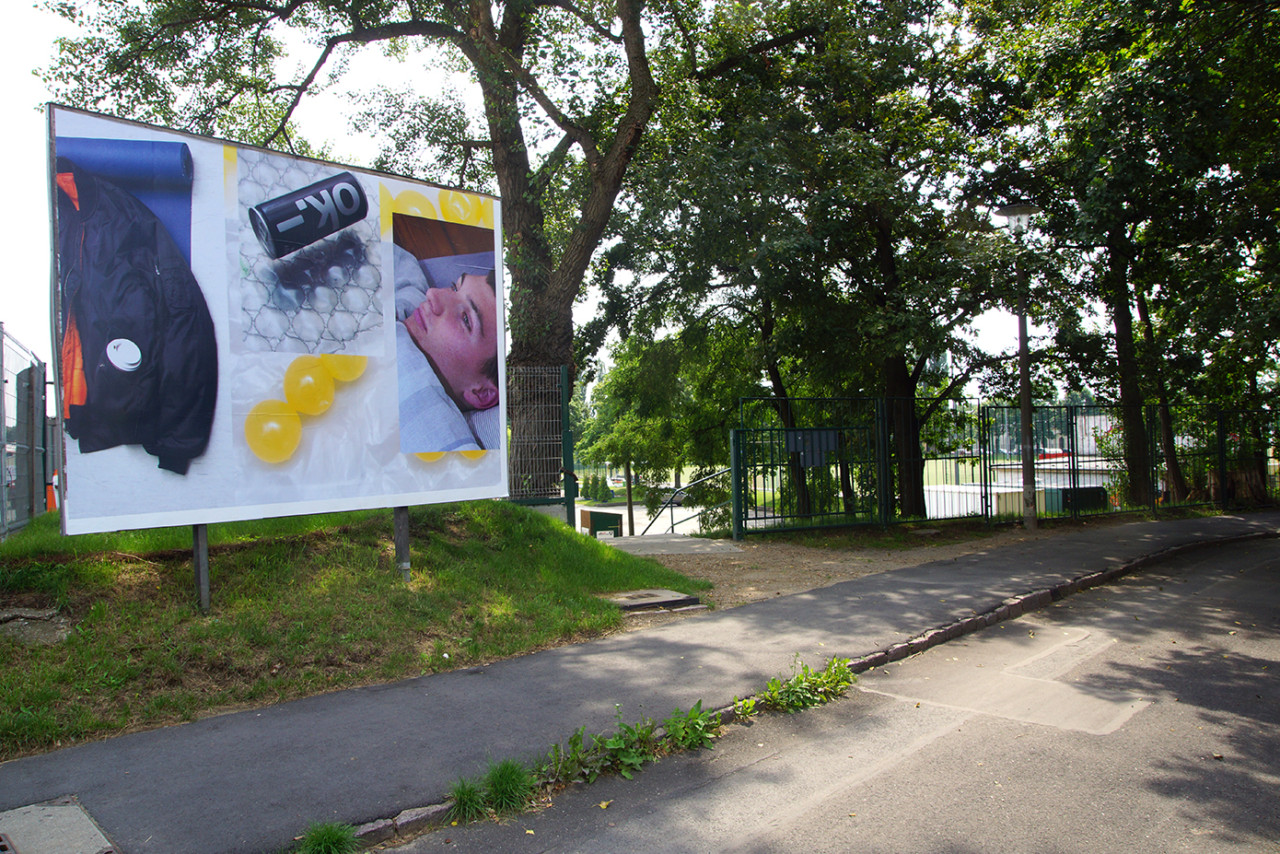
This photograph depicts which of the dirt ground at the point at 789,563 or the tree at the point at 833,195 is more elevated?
the tree at the point at 833,195

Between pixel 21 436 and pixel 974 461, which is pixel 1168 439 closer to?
pixel 974 461

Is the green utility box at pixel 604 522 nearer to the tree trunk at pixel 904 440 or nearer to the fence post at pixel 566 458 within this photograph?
the tree trunk at pixel 904 440

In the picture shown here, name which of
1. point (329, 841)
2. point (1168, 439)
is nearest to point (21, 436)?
point (329, 841)

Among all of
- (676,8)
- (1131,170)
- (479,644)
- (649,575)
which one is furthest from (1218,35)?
(479,644)

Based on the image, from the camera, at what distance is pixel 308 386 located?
7273mm

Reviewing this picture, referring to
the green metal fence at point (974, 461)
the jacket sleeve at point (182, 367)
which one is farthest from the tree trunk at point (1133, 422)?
the jacket sleeve at point (182, 367)

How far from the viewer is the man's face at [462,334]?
8312mm

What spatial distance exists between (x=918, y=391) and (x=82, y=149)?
20.7 metres

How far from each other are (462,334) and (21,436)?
19.8 ft

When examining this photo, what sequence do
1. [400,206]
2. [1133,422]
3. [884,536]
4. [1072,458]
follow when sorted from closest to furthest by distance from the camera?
[400,206], [884,536], [1072,458], [1133,422]

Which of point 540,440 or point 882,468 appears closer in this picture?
point 540,440

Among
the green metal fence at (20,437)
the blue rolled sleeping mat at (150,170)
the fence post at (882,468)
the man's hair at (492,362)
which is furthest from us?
the fence post at (882,468)

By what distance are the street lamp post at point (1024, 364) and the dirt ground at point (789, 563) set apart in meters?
0.75

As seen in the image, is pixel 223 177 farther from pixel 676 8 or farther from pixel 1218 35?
pixel 1218 35
